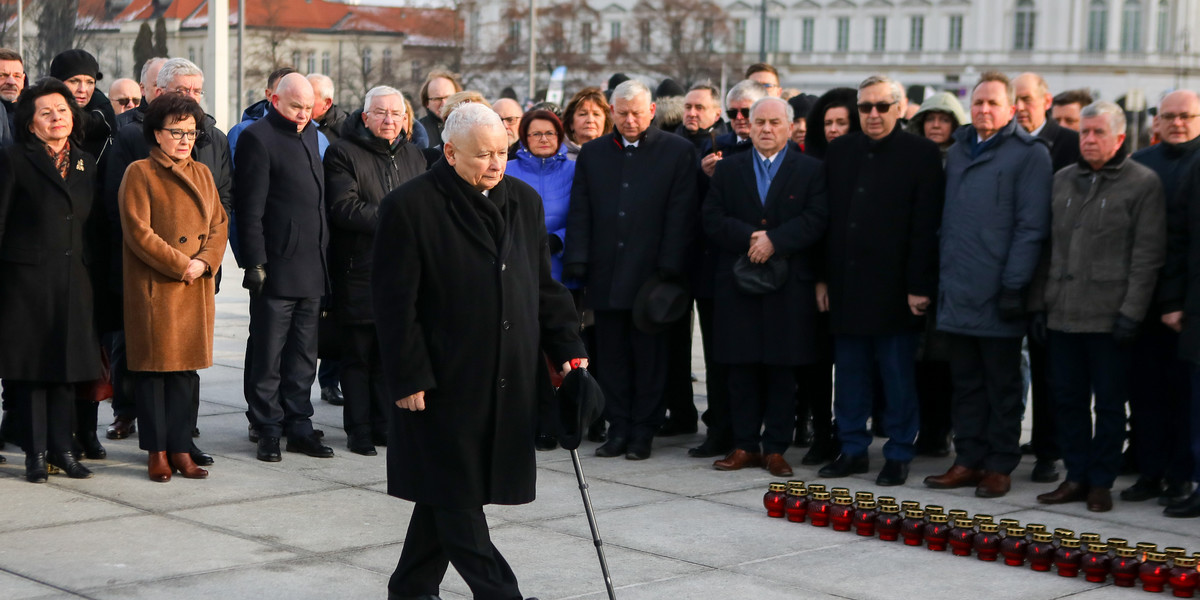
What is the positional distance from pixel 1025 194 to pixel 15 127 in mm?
5188

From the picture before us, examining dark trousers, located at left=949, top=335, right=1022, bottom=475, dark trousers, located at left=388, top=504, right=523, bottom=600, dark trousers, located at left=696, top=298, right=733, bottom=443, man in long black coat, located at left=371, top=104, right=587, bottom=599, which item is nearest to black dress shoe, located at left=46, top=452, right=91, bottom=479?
dark trousers, located at left=388, top=504, right=523, bottom=600

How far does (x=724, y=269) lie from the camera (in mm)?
8500

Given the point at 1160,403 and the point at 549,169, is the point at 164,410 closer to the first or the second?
the point at 549,169

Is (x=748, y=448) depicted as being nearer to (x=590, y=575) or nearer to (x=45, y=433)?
(x=590, y=575)

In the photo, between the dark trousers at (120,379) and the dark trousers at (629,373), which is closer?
the dark trousers at (629,373)

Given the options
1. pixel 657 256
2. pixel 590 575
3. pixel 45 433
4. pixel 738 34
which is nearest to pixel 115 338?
pixel 45 433

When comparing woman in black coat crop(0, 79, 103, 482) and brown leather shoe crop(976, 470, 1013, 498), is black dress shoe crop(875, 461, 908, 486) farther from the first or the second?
woman in black coat crop(0, 79, 103, 482)

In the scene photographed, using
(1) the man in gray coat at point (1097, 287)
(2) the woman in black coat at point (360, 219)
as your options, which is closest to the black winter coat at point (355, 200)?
(2) the woman in black coat at point (360, 219)

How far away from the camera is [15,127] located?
25.3ft

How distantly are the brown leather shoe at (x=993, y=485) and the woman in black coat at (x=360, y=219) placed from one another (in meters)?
3.27

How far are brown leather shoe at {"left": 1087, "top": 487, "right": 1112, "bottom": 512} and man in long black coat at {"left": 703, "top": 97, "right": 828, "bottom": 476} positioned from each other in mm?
1606

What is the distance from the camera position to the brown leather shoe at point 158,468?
777cm

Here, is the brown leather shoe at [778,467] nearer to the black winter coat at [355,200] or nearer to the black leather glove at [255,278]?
the black winter coat at [355,200]

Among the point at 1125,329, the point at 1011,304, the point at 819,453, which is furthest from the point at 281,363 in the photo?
the point at 1125,329
